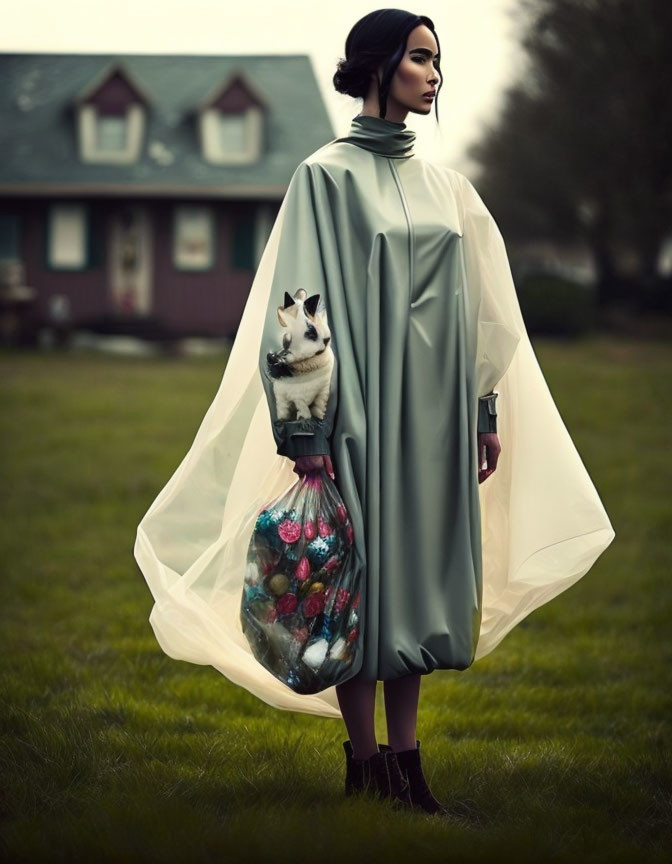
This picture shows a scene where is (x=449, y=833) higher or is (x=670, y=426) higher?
(x=449, y=833)

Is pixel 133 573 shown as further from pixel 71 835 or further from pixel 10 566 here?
pixel 71 835

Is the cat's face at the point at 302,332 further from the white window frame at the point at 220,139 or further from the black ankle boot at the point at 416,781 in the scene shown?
the white window frame at the point at 220,139

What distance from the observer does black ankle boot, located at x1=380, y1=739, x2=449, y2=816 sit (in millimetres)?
3486

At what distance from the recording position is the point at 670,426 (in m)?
13.0

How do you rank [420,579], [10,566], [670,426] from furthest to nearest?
[670,426] → [10,566] → [420,579]

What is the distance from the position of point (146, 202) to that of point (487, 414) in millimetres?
21892

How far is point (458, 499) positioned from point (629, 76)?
25762 mm

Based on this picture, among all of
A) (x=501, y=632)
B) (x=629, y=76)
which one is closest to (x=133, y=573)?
(x=501, y=632)

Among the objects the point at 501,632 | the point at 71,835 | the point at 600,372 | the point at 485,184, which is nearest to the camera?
the point at 71,835

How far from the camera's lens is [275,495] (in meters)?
3.53

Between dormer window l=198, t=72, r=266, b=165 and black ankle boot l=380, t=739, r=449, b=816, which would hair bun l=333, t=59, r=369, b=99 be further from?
dormer window l=198, t=72, r=266, b=165

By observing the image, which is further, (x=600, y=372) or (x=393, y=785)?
(x=600, y=372)

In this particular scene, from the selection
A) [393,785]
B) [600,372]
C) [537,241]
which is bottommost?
[537,241]

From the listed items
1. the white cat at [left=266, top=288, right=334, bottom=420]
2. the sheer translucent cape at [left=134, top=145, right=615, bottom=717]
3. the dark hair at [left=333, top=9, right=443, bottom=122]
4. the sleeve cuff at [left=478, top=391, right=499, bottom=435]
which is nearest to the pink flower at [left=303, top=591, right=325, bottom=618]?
the sheer translucent cape at [left=134, top=145, right=615, bottom=717]
